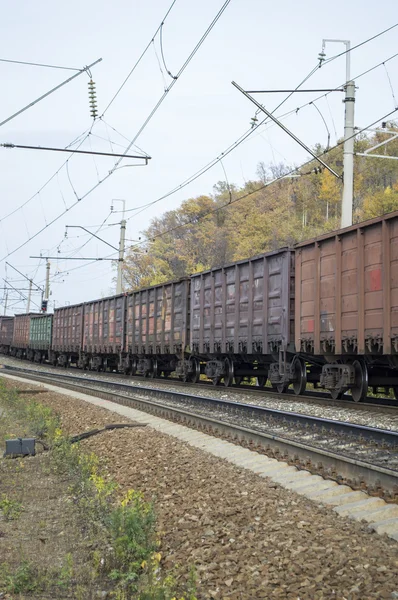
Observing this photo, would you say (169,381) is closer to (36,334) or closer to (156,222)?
(36,334)

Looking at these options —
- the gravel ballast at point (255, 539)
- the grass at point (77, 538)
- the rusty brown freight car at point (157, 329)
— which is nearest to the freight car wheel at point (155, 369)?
the rusty brown freight car at point (157, 329)

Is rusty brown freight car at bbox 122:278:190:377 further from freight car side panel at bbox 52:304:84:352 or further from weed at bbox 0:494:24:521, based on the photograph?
weed at bbox 0:494:24:521

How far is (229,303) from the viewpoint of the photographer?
19.2 m

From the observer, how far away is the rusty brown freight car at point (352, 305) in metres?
11.8

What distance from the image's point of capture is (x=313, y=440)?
9.38 m

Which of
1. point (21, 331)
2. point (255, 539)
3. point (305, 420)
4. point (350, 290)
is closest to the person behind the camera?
point (255, 539)

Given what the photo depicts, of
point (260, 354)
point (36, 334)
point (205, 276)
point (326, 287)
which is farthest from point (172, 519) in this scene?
point (36, 334)

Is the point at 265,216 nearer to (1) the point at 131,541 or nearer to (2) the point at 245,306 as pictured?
(2) the point at 245,306

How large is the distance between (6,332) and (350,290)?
52.5 metres

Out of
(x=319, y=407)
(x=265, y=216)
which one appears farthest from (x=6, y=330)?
(x=319, y=407)

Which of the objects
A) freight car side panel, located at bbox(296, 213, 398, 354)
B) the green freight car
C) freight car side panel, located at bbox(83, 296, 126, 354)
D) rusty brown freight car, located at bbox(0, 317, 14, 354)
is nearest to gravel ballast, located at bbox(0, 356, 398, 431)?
freight car side panel, located at bbox(296, 213, 398, 354)

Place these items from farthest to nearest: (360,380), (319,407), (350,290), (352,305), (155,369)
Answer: (155,369) < (360,380) < (319,407) < (350,290) < (352,305)

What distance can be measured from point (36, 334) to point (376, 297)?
1508 inches

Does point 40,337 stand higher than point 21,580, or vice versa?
point 40,337
